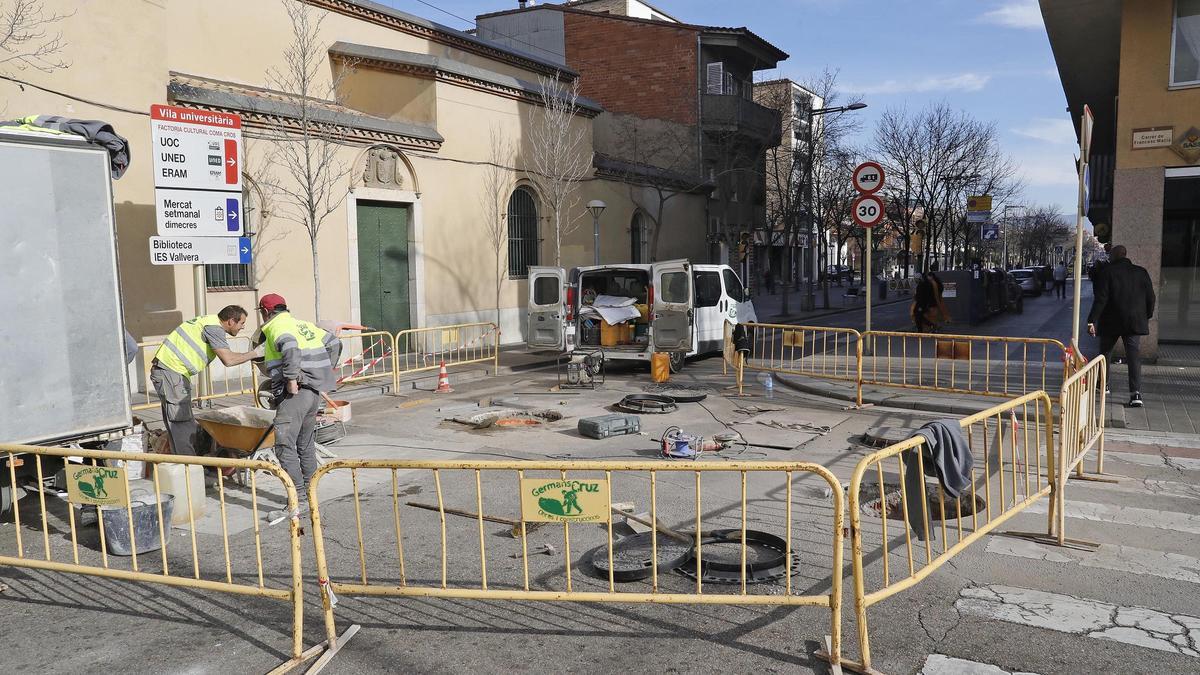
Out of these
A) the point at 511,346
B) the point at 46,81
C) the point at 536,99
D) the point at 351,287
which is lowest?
the point at 511,346

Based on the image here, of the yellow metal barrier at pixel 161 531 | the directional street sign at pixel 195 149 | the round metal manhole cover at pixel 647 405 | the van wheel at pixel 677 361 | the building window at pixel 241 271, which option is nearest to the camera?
the yellow metal barrier at pixel 161 531

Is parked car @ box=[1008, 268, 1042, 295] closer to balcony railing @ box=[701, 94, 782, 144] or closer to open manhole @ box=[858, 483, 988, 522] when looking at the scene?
balcony railing @ box=[701, 94, 782, 144]

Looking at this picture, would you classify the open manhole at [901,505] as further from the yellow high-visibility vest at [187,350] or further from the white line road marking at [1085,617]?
the yellow high-visibility vest at [187,350]

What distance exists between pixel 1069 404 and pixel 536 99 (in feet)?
57.0

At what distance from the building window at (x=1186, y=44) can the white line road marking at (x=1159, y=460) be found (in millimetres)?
8939

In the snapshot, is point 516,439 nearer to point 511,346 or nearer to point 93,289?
point 93,289

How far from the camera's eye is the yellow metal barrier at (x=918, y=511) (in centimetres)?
386

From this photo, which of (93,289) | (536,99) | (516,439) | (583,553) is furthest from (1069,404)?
(536,99)

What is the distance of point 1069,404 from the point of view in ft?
20.2

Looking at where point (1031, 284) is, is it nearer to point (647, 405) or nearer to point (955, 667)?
point (647, 405)

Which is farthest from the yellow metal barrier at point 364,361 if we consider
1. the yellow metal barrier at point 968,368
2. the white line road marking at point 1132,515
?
the white line road marking at point 1132,515

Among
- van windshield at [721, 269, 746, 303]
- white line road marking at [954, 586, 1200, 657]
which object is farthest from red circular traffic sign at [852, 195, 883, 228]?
white line road marking at [954, 586, 1200, 657]

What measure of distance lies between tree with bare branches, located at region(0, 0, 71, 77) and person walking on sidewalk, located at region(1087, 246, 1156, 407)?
546 inches

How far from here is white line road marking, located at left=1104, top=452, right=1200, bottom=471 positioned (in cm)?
741
